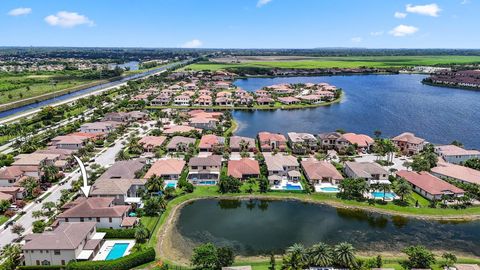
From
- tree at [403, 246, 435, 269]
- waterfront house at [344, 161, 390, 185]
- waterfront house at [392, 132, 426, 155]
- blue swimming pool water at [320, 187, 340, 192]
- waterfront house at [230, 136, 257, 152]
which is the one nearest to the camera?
tree at [403, 246, 435, 269]

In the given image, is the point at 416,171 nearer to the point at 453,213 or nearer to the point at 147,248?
the point at 453,213

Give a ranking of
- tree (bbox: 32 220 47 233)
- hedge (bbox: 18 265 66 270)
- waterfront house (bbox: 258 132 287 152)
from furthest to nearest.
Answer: waterfront house (bbox: 258 132 287 152)
tree (bbox: 32 220 47 233)
hedge (bbox: 18 265 66 270)

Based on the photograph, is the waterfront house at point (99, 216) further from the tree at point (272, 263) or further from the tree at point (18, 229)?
the tree at point (272, 263)

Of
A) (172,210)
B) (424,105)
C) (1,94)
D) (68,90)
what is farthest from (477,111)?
(1,94)

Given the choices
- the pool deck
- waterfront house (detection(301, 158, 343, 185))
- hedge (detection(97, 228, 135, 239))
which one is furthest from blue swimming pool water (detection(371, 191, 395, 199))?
the pool deck

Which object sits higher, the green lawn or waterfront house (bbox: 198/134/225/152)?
waterfront house (bbox: 198/134/225/152)

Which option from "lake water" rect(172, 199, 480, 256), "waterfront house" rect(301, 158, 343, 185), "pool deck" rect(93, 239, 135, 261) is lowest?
"lake water" rect(172, 199, 480, 256)

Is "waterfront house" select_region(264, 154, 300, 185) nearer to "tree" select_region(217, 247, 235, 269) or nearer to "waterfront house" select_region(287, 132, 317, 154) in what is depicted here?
"waterfront house" select_region(287, 132, 317, 154)
